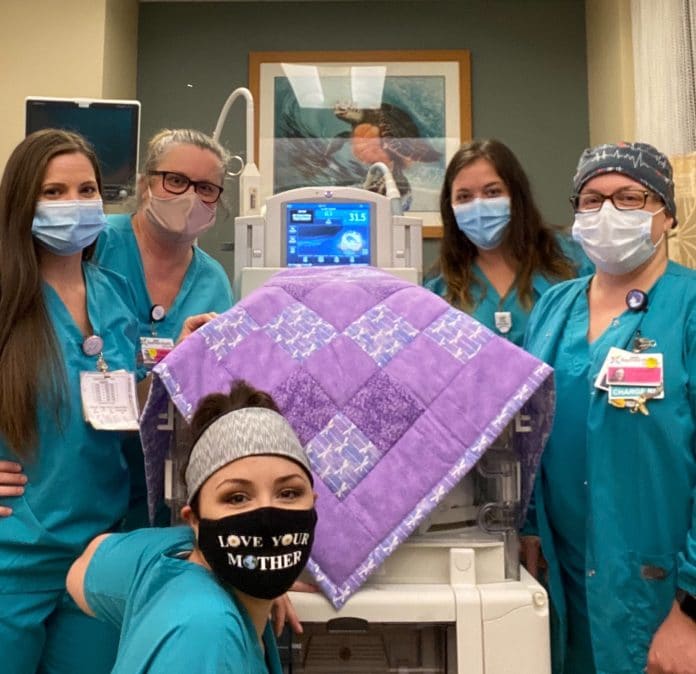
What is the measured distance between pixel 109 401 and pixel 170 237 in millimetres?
563

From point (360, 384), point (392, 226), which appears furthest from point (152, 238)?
point (360, 384)

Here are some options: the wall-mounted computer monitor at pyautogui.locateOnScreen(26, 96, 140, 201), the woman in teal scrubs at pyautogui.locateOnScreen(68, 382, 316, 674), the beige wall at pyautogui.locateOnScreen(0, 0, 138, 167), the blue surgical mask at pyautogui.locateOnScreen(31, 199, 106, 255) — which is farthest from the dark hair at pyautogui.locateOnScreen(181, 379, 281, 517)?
the beige wall at pyautogui.locateOnScreen(0, 0, 138, 167)

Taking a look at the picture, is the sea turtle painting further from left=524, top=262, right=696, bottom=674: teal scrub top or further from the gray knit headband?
the gray knit headband

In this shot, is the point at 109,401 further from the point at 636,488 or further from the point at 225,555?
the point at 636,488

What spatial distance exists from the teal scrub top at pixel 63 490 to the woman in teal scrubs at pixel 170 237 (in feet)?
1.07

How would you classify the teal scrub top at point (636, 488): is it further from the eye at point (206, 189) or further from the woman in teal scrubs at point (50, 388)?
the eye at point (206, 189)

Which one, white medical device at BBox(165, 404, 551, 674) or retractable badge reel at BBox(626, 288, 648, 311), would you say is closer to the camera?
white medical device at BBox(165, 404, 551, 674)

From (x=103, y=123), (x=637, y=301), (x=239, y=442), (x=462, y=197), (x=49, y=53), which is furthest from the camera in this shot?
(x=49, y=53)

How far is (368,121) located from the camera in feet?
12.0

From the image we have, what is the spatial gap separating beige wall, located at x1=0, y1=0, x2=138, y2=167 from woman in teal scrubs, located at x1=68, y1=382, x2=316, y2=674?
8.65ft

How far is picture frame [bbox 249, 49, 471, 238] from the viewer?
3.64 m

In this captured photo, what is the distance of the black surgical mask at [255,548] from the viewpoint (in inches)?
36.7

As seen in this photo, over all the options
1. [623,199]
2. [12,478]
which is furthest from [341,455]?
[623,199]

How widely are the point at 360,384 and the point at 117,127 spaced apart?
1945mm
